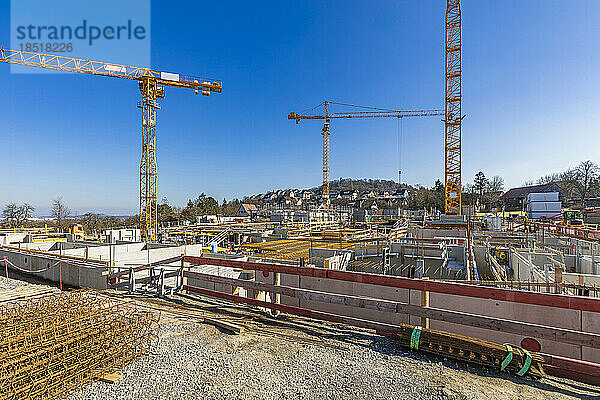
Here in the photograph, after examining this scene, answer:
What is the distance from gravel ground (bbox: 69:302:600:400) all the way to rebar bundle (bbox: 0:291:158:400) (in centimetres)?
23

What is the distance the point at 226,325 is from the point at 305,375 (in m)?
1.74

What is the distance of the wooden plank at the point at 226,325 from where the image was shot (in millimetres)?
4762

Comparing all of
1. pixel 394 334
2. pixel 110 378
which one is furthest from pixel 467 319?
pixel 110 378

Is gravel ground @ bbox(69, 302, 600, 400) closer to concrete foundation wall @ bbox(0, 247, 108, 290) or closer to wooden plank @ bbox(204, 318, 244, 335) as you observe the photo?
wooden plank @ bbox(204, 318, 244, 335)

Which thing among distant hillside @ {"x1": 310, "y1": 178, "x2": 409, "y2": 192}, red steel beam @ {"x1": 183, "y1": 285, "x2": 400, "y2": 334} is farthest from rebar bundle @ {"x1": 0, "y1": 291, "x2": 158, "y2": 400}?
distant hillside @ {"x1": 310, "y1": 178, "x2": 409, "y2": 192}

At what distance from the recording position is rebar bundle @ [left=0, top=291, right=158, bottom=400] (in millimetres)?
3168

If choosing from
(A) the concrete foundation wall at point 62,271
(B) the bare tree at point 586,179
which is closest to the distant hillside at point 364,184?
(B) the bare tree at point 586,179

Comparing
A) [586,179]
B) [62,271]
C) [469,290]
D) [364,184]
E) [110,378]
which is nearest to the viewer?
[110,378]

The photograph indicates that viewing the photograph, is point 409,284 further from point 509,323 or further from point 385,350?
point 509,323

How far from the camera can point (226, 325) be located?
4.91 m

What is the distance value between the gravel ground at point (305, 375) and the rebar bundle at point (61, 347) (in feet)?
0.75

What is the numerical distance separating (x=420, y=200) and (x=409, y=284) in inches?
3093

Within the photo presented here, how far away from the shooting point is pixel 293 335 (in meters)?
4.70

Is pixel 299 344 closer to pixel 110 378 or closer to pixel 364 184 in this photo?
pixel 110 378
